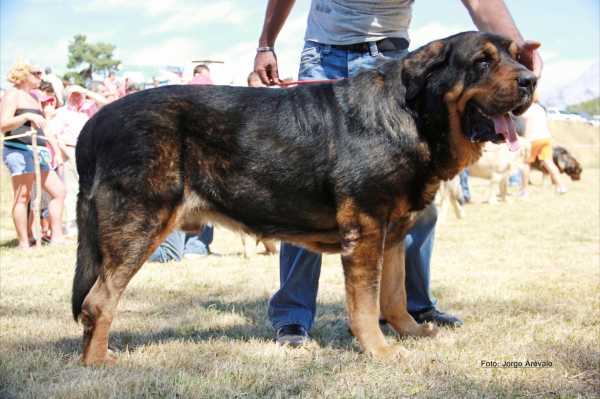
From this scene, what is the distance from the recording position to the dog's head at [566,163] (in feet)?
61.5

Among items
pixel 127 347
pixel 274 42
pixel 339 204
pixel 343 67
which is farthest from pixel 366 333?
pixel 274 42

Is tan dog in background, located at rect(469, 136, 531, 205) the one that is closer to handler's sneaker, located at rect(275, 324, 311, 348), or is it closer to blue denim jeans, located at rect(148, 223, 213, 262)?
blue denim jeans, located at rect(148, 223, 213, 262)

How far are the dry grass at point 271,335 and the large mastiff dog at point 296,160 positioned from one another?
31cm

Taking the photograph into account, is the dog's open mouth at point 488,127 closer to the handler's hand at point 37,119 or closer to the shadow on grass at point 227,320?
the shadow on grass at point 227,320

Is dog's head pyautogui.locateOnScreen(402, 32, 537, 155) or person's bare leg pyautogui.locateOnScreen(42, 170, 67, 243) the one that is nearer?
dog's head pyautogui.locateOnScreen(402, 32, 537, 155)

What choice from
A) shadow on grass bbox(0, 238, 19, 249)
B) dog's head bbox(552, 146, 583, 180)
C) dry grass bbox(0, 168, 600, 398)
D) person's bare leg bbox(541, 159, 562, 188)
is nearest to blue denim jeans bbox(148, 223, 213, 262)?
dry grass bbox(0, 168, 600, 398)

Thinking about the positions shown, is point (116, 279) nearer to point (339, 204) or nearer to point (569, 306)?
point (339, 204)

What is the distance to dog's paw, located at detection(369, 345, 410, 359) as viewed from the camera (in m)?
3.28

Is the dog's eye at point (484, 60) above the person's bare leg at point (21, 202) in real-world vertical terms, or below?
above

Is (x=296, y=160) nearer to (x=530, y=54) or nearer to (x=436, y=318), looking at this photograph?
(x=530, y=54)

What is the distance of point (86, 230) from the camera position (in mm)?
3340

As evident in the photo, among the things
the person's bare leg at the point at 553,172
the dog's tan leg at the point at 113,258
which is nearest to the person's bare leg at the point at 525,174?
the person's bare leg at the point at 553,172

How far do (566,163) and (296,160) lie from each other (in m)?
17.8

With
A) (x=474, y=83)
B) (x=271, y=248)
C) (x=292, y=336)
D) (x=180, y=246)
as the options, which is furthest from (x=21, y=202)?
(x=474, y=83)
